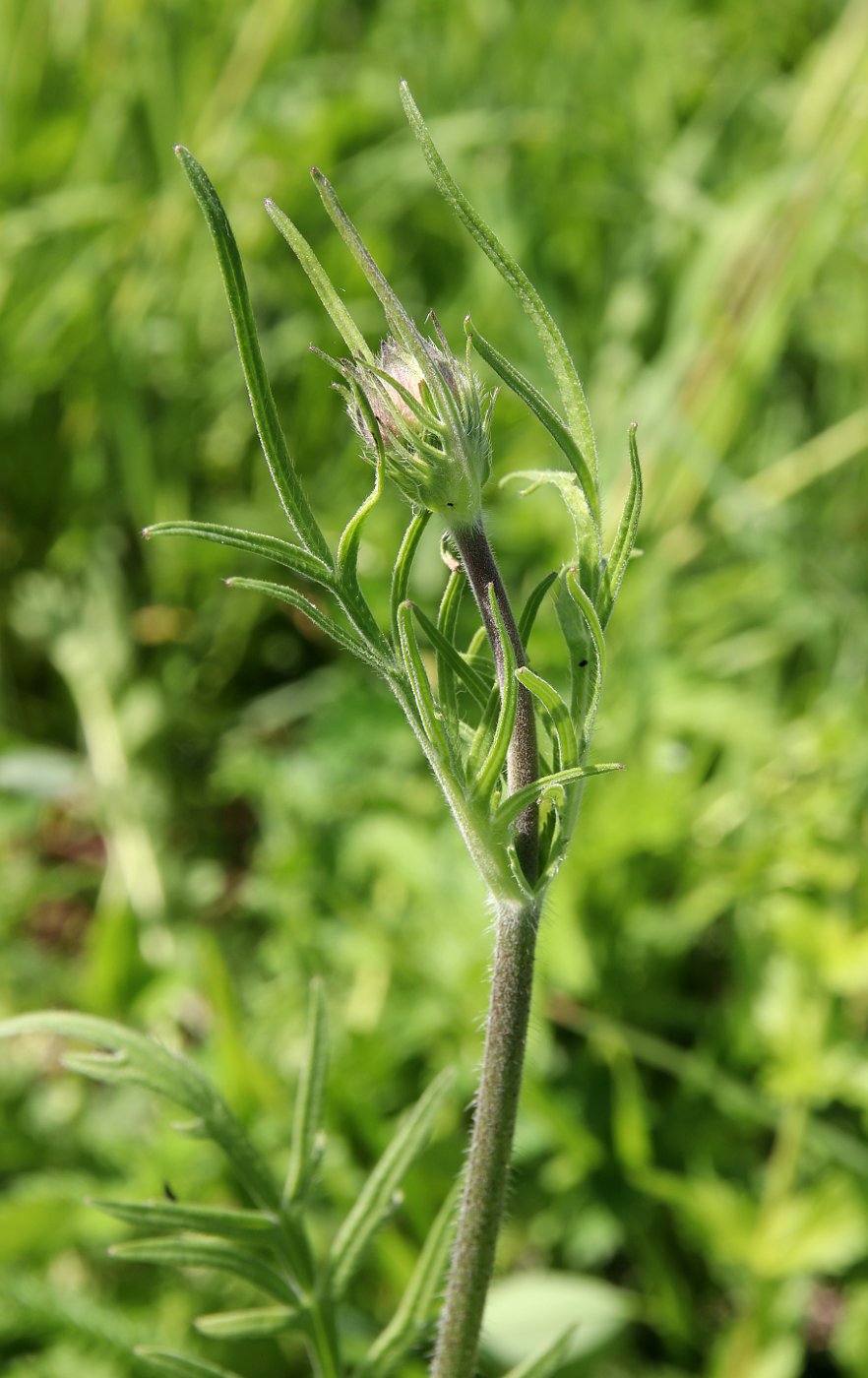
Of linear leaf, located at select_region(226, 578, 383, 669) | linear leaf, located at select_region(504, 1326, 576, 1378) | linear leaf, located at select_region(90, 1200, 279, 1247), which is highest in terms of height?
linear leaf, located at select_region(226, 578, 383, 669)

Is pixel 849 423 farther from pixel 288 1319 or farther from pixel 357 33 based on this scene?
pixel 288 1319

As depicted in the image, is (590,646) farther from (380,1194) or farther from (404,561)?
(380,1194)

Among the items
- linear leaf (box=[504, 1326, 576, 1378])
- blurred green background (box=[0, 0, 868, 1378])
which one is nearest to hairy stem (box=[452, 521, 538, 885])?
linear leaf (box=[504, 1326, 576, 1378])

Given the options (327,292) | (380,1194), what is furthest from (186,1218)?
(327,292)

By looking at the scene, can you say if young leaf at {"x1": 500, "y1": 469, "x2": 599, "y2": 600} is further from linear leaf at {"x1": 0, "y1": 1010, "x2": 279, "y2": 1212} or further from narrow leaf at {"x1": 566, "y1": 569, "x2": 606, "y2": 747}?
linear leaf at {"x1": 0, "y1": 1010, "x2": 279, "y2": 1212}

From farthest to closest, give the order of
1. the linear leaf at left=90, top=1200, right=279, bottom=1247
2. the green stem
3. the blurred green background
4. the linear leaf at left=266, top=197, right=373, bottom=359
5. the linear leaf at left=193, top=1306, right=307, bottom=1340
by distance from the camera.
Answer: the blurred green background
the linear leaf at left=193, top=1306, right=307, bottom=1340
the linear leaf at left=90, top=1200, right=279, bottom=1247
the green stem
the linear leaf at left=266, top=197, right=373, bottom=359

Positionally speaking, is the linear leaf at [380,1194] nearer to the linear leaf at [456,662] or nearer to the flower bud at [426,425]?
the linear leaf at [456,662]

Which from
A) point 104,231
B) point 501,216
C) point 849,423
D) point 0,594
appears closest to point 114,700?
point 0,594
